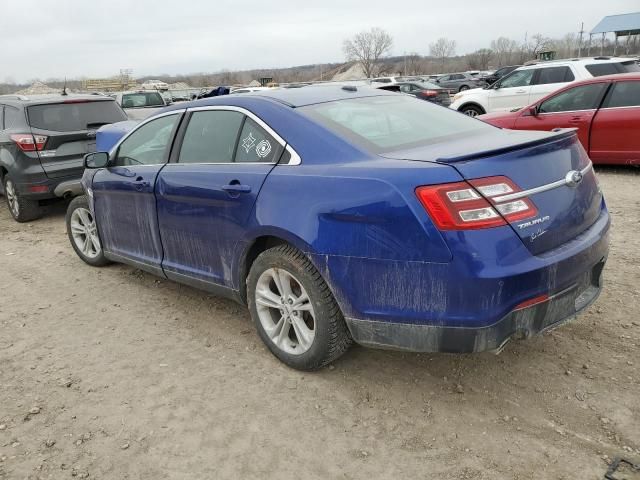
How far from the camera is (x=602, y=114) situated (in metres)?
8.04

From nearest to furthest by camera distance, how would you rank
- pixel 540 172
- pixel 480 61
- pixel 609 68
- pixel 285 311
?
1. pixel 540 172
2. pixel 285 311
3. pixel 609 68
4. pixel 480 61

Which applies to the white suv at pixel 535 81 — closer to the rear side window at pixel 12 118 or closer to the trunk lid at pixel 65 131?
the trunk lid at pixel 65 131

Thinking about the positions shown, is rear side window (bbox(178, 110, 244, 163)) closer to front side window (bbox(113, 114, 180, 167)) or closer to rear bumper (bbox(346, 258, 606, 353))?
front side window (bbox(113, 114, 180, 167))

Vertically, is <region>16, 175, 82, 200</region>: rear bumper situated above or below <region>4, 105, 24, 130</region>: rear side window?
below

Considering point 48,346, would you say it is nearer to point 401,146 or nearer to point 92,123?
point 401,146

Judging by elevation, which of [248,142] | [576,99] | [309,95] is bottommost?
[576,99]

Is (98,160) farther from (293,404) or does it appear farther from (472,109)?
(472,109)

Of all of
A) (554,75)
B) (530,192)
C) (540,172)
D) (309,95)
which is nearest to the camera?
(530,192)

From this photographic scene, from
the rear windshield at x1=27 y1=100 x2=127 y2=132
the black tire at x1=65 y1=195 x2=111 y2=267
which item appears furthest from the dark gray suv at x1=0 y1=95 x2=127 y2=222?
the black tire at x1=65 y1=195 x2=111 y2=267

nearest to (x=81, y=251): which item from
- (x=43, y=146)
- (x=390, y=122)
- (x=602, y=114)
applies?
(x=43, y=146)

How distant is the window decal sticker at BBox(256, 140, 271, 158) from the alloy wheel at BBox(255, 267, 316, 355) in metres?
0.68

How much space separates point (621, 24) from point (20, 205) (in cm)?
5341

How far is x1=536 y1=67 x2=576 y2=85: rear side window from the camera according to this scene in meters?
12.5

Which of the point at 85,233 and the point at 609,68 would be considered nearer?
the point at 85,233
